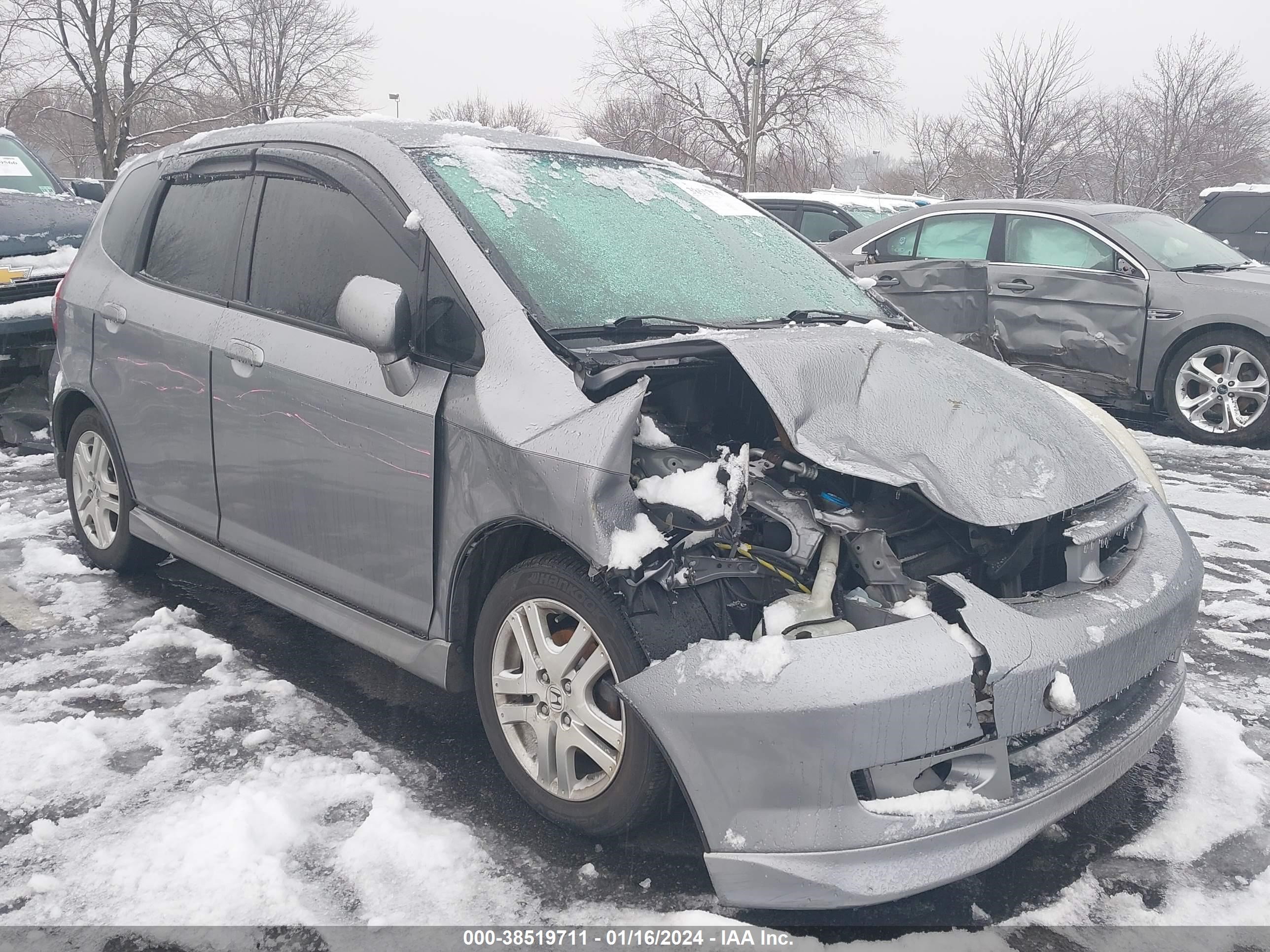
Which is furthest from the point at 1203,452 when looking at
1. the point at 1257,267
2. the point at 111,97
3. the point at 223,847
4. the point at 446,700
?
the point at 111,97

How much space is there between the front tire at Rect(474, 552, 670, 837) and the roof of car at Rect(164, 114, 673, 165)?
151 cm

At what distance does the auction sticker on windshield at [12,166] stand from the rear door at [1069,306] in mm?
8197

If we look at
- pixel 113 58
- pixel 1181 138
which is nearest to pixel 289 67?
pixel 113 58

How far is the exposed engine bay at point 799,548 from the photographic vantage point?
96.9 inches

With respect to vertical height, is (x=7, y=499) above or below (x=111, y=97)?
below

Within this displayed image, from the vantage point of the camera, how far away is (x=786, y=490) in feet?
8.99

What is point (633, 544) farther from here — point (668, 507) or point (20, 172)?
point (20, 172)

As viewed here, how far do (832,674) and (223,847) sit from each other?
1.55 m

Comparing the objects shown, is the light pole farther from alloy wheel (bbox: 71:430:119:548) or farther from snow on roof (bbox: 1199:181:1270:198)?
alloy wheel (bbox: 71:430:119:548)

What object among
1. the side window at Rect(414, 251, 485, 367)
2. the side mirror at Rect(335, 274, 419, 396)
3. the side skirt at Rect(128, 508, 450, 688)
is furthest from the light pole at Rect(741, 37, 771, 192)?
the side mirror at Rect(335, 274, 419, 396)

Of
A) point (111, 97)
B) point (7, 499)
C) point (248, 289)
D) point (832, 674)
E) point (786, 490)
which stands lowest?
point (7, 499)

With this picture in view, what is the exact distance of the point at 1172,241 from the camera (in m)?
8.15

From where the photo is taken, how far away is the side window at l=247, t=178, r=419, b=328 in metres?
3.15

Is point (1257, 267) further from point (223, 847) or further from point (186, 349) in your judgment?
point (223, 847)
